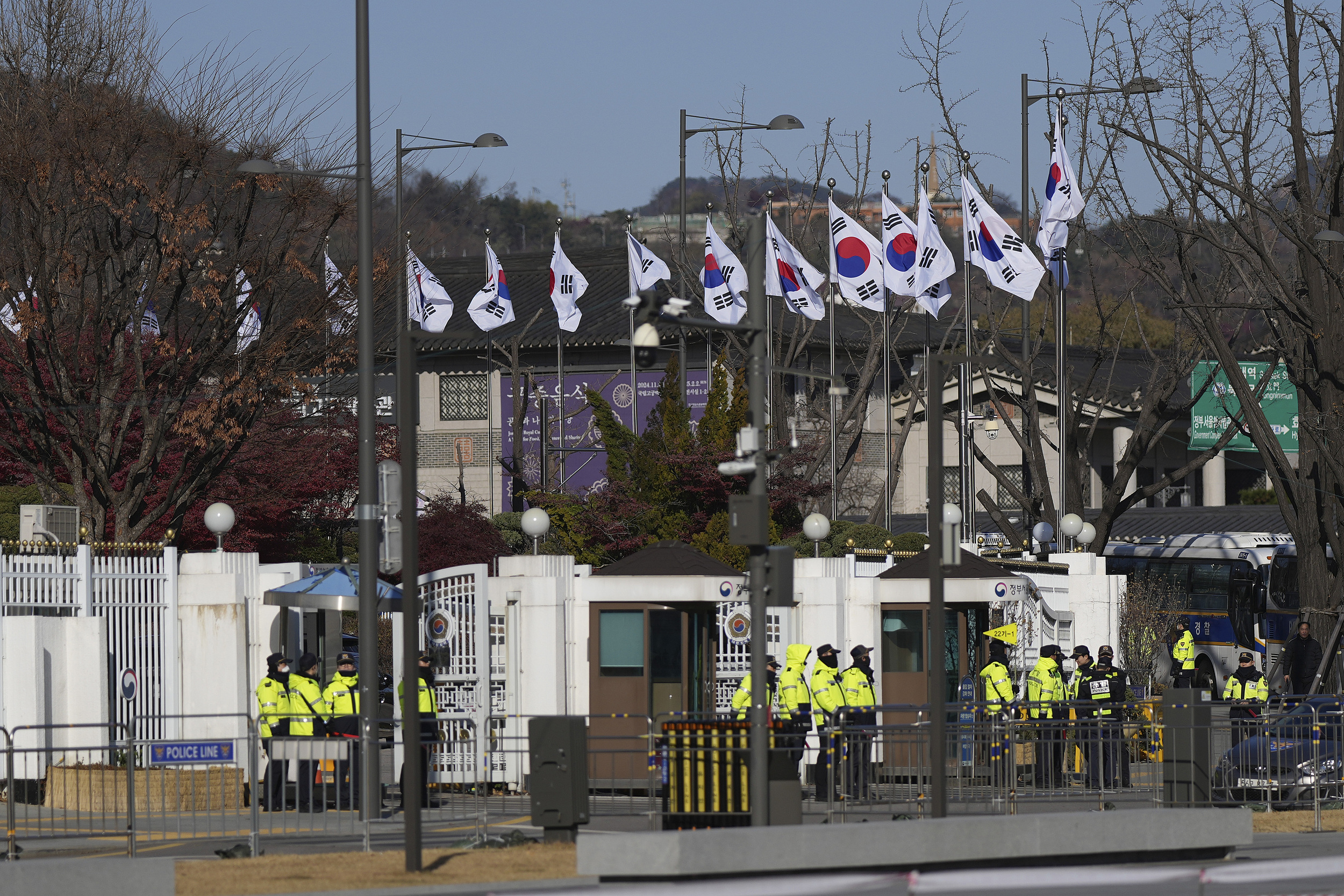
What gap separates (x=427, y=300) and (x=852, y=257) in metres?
8.64

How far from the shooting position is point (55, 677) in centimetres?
2030

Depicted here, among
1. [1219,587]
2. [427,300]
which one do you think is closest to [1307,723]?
[1219,587]

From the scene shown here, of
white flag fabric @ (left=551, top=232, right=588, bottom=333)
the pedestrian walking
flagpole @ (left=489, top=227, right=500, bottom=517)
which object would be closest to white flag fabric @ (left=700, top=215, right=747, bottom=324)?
white flag fabric @ (left=551, top=232, right=588, bottom=333)

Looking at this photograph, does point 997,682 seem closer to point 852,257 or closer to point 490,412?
point 852,257

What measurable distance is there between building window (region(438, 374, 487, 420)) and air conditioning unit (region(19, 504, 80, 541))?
29.8 meters

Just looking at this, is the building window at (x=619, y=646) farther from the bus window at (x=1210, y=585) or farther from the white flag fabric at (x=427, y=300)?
the bus window at (x=1210, y=585)

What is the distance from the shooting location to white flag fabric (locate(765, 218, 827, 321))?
35094 millimetres

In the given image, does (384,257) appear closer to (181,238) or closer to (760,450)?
(181,238)

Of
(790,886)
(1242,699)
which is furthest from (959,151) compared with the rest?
(790,886)

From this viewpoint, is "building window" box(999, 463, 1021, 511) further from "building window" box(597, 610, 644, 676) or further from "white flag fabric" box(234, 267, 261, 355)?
"building window" box(597, 610, 644, 676)

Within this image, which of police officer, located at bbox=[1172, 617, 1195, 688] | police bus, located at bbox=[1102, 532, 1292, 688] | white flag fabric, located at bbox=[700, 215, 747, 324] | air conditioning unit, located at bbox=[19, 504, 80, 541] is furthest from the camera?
police bus, located at bbox=[1102, 532, 1292, 688]

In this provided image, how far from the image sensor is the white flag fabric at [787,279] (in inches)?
1382

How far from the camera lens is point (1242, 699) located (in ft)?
70.0

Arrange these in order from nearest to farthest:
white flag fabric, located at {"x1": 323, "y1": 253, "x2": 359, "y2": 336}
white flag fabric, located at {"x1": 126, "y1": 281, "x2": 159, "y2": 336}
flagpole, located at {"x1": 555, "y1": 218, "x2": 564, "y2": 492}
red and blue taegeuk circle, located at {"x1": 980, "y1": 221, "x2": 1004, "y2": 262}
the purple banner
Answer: white flag fabric, located at {"x1": 126, "y1": 281, "x2": 159, "y2": 336} < white flag fabric, located at {"x1": 323, "y1": 253, "x2": 359, "y2": 336} < red and blue taegeuk circle, located at {"x1": 980, "y1": 221, "x2": 1004, "y2": 262} < flagpole, located at {"x1": 555, "y1": 218, "x2": 564, "y2": 492} < the purple banner
